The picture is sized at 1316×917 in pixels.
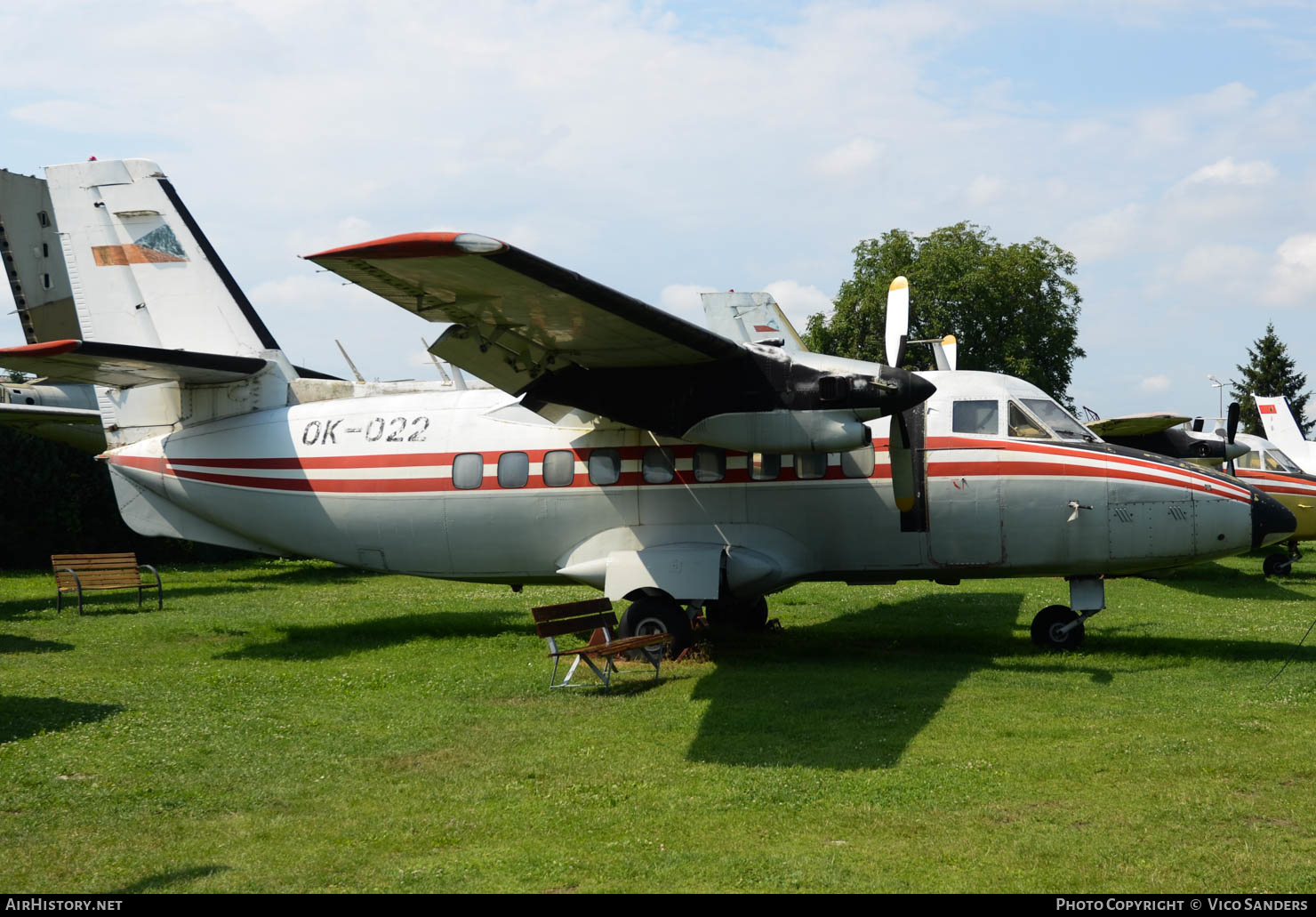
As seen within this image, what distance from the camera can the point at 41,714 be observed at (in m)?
10.0

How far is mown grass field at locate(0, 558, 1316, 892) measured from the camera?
20.4ft

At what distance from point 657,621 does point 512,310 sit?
14.6 ft

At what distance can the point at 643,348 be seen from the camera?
11.5 metres

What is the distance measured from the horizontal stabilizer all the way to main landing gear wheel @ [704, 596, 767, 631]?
7656mm

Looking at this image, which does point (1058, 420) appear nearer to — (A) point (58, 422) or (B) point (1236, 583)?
(B) point (1236, 583)

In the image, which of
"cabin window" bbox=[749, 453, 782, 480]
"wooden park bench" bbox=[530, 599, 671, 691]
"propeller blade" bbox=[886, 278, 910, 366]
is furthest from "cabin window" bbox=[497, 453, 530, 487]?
"propeller blade" bbox=[886, 278, 910, 366]

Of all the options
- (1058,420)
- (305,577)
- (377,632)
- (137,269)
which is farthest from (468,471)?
(305,577)

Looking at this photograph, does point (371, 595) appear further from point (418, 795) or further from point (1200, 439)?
point (1200, 439)

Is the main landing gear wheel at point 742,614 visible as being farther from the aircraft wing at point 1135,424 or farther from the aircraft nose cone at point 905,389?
the aircraft wing at point 1135,424

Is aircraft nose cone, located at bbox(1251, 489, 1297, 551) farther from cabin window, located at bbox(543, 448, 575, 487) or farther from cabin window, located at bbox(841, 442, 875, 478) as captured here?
cabin window, located at bbox(543, 448, 575, 487)

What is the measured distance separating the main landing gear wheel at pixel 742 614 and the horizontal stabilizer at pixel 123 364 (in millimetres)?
7656

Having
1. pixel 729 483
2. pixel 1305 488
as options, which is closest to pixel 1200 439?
pixel 1305 488

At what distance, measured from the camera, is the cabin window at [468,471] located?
1420 cm
